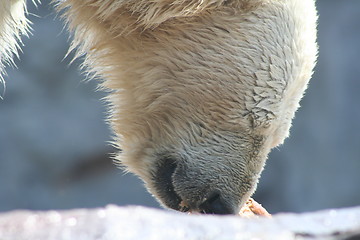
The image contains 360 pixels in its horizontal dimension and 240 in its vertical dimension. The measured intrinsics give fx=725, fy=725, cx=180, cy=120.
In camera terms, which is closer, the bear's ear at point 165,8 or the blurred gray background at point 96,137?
the bear's ear at point 165,8

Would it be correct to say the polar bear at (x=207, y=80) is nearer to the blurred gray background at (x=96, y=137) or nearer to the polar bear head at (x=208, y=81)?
the polar bear head at (x=208, y=81)

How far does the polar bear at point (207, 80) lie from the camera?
7.16 ft

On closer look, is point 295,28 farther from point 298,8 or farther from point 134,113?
point 134,113

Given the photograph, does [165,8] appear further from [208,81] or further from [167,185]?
[167,185]

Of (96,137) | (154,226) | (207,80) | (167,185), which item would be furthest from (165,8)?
(96,137)

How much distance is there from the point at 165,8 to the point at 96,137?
131 inches

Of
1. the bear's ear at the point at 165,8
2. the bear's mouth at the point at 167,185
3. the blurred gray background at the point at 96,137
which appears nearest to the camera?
the bear's ear at the point at 165,8

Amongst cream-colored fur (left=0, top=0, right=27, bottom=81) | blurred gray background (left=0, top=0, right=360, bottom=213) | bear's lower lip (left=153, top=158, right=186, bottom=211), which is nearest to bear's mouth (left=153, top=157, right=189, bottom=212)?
bear's lower lip (left=153, top=158, right=186, bottom=211)

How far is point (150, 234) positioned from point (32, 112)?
407cm

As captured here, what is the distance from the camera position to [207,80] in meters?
2.25

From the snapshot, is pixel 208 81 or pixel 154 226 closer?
pixel 154 226

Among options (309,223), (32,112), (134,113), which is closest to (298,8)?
(134,113)

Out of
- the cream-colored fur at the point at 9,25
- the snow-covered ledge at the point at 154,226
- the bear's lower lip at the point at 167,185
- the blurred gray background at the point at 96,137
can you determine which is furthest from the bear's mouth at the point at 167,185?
the blurred gray background at the point at 96,137

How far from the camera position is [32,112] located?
523cm
